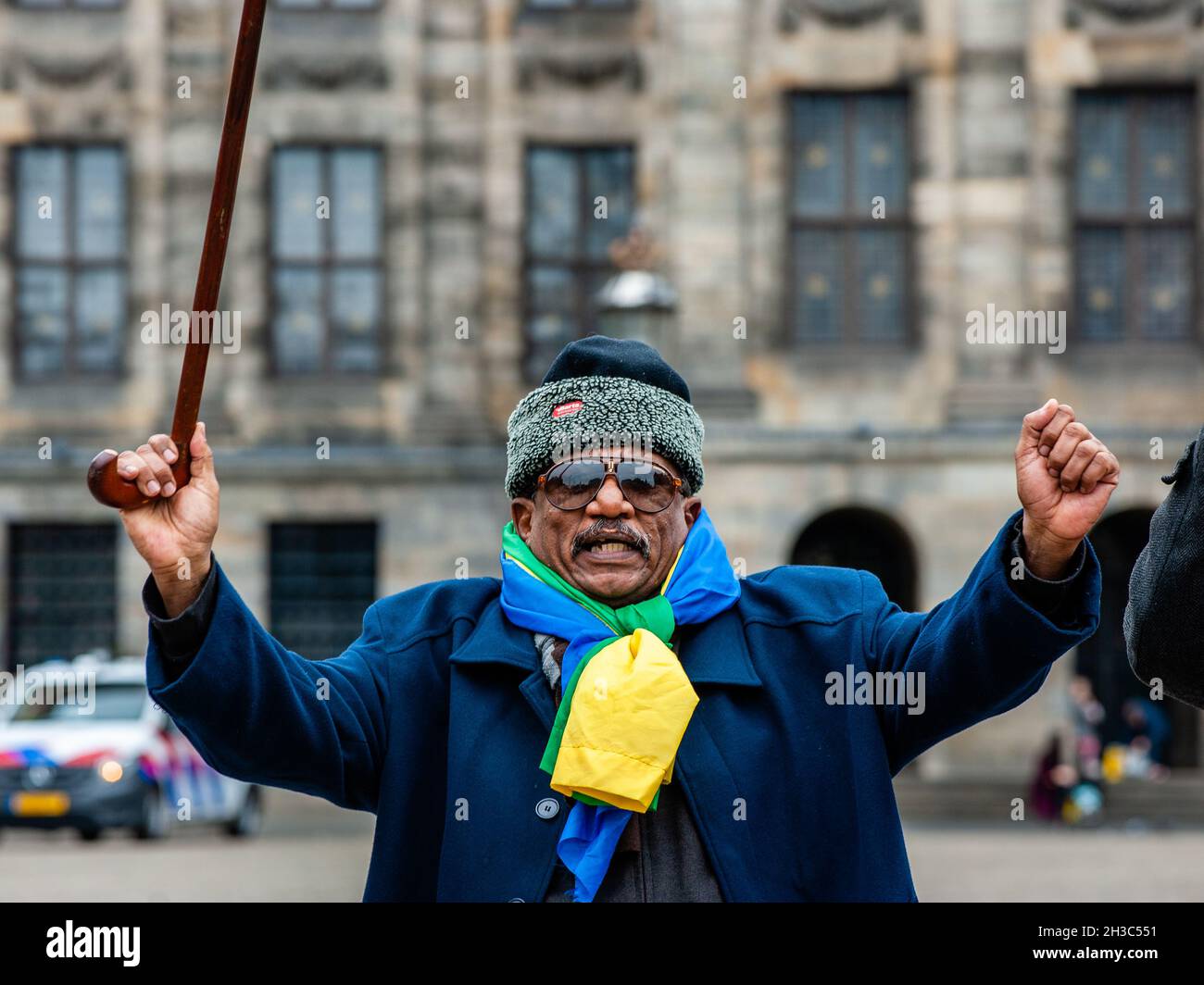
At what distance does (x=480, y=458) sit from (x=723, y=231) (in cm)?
390

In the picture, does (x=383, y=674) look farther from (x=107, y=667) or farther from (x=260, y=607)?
(x=260, y=607)

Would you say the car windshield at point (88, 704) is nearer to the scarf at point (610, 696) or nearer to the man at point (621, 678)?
the man at point (621, 678)

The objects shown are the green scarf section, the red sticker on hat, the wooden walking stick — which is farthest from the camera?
the red sticker on hat

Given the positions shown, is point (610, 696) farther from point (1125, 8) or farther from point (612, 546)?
point (1125, 8)

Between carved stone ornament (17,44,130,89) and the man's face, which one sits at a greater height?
carved stone ornament (17,44,130,89)

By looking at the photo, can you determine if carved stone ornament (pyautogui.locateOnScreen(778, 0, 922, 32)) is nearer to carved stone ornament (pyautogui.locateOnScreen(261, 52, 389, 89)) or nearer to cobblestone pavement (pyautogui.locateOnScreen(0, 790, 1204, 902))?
carved stone ornament (pyautogui.locateOnScreen(261, 52, 389, 89))

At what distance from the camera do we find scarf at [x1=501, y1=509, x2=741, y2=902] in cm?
387

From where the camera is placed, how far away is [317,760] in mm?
4004

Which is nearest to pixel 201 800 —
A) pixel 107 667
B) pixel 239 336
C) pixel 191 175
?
pixel 107 667

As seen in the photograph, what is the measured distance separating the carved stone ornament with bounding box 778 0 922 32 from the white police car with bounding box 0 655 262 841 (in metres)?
11.0

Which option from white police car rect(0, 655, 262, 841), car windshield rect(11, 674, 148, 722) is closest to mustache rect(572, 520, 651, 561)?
white police car rect(0, 655, 262, 841)

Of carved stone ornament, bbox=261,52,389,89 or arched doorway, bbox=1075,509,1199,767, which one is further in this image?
carved stone ornament, bbox=261,52,389,89

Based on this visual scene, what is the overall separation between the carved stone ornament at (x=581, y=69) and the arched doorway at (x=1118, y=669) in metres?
7.72

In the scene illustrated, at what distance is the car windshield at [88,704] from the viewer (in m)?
20.0
